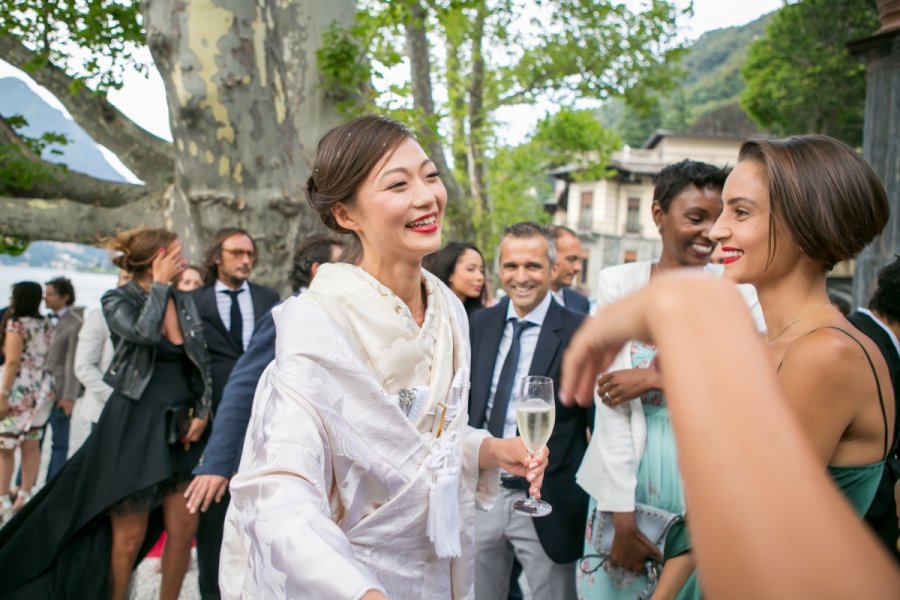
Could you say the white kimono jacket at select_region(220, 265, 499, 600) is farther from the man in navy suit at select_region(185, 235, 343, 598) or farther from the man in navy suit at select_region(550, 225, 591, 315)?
the man in navy suit at select_region(550, 225, 591, 315)

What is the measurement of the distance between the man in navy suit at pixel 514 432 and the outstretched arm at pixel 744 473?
270cm

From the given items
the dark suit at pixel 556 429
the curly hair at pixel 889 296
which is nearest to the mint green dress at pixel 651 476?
the dark suit at pixel 556 429

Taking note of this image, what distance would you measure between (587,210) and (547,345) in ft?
132

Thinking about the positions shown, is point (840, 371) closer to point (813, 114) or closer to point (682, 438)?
point (682, 438)

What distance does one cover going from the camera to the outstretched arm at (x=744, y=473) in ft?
1.75

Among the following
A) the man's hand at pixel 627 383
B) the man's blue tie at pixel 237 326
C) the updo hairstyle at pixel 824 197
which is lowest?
the man's blue tie at pixel 237 326

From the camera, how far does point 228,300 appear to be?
4.81m

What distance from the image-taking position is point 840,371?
147cm

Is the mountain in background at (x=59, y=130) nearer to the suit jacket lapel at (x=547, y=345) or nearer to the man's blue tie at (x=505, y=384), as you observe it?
the man's blue tie at (x=505, y=384)

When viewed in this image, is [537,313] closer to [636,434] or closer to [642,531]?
[636,434]

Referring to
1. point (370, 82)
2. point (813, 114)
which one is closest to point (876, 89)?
point (370, 82)

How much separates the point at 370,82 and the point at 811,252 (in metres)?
5.46

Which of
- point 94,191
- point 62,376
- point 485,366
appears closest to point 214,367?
point 485,366

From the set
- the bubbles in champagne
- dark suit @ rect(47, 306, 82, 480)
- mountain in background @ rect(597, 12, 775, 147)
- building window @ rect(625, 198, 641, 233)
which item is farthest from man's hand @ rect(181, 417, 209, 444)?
building window @ rect(625, 198, 641, 233)
